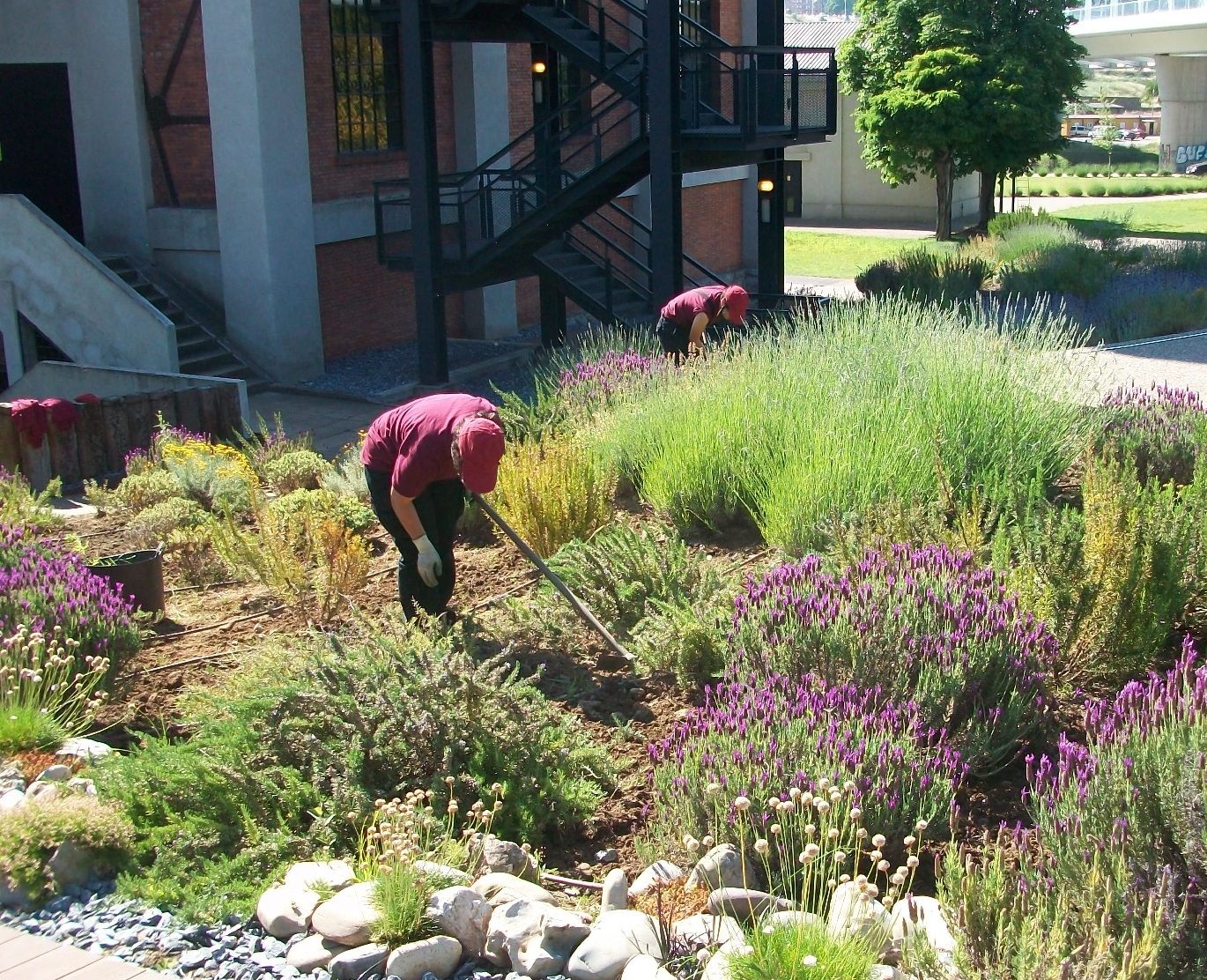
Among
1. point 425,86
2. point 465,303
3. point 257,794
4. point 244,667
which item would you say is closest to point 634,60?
point 425,86

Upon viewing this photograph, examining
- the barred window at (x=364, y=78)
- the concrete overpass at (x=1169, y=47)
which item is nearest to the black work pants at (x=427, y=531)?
the barred window at (x=364, y=78)

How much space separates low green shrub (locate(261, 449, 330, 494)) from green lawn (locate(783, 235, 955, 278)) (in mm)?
17570

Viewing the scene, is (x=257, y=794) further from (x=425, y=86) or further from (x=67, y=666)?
(x=425, y=86)

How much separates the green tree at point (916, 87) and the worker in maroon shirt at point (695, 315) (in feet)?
65.9

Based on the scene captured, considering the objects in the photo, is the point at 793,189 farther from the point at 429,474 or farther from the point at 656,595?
the point at 429,474

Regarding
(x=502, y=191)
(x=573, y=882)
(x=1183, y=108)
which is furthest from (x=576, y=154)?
(x=1183, y=108)

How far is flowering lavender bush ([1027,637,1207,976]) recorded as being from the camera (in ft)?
11.9

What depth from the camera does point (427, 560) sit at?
6371 millimetres

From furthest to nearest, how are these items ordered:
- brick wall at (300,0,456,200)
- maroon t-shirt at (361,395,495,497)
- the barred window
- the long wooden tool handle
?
the barred window, brick wall at (300,0,456,200), the long wooden tool handle, maroon t-shirt at (361,395,495,497)

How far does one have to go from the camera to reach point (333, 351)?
18.5 metres

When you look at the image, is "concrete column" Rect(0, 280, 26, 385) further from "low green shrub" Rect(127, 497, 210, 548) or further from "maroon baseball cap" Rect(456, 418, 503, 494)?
"maroon baseball cap" Rect(456, 418, 503, 494)

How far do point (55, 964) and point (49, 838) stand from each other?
56 centimetres

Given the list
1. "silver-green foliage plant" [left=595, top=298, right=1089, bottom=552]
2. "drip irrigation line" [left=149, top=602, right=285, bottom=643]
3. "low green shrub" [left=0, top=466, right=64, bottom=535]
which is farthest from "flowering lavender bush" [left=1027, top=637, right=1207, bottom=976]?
"low green shrub" [left=0, top=466, right=64, bottom=535]

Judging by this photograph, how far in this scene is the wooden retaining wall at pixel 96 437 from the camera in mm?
11555
